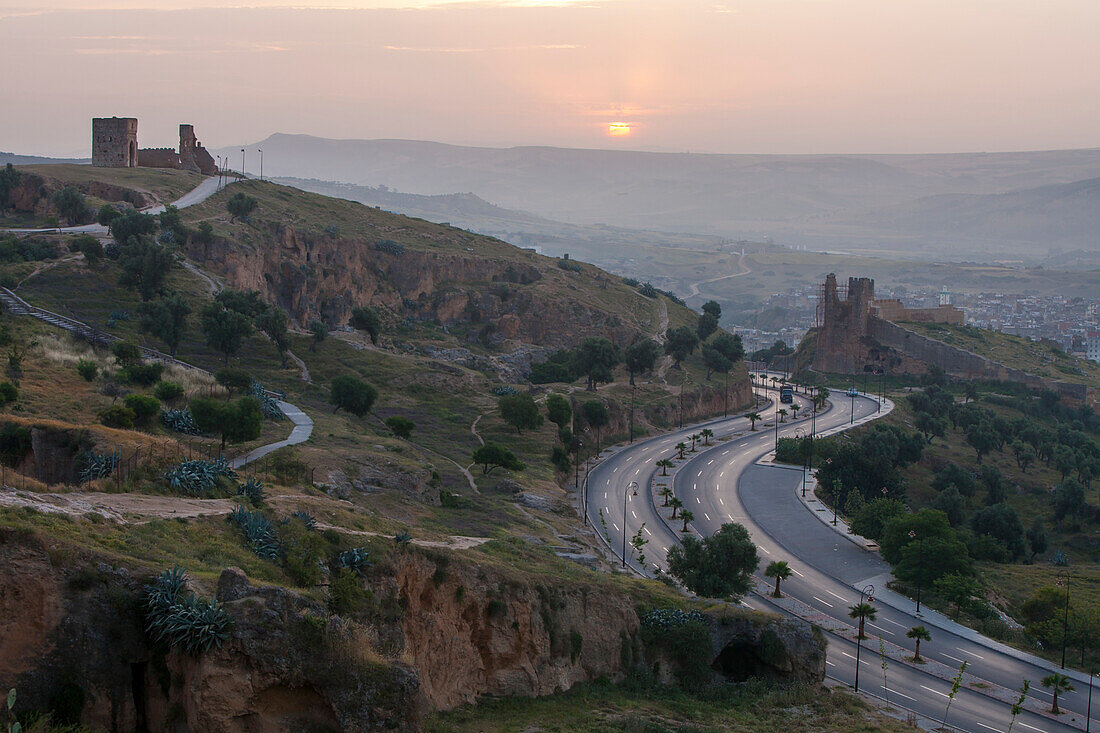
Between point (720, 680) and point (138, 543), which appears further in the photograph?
point (720, 680)

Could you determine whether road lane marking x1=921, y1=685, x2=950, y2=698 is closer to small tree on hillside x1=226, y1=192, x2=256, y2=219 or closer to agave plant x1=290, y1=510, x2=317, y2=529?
agave plant x1=290, y1=510, x2=317, y2=529

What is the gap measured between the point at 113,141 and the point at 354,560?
80033 millimetres

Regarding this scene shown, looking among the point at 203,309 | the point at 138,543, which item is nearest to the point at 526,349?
the point at 203,309

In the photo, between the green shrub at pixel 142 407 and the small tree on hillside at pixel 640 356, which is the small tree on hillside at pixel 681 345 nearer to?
the small tree on hillside at pixel 640 356

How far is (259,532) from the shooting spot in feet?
72.5

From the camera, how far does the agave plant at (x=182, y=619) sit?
16.8 metres

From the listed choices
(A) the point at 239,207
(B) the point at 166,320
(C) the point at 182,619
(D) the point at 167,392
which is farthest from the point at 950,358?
(C) the point at 182,619

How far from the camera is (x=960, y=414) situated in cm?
8850

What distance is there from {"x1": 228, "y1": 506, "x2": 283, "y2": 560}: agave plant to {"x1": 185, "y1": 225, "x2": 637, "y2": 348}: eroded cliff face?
5700cm

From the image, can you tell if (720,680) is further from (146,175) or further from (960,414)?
(146,175)

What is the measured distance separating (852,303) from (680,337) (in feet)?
122

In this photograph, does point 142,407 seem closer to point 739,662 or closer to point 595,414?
point 739,662

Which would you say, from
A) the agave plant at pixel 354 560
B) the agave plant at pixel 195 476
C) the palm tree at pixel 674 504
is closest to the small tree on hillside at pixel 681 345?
the palm tree at pixel 674 504

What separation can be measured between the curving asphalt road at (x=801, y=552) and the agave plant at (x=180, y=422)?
2002 cm
